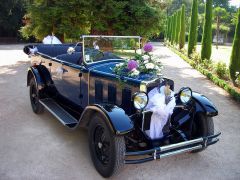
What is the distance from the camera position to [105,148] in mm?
3861

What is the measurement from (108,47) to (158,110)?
1.82 meters

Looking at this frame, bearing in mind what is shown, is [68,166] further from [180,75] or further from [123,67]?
[180,75]

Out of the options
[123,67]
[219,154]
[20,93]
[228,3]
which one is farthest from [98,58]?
[228,3]

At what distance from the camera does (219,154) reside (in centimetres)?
461

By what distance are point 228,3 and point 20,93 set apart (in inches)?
3071

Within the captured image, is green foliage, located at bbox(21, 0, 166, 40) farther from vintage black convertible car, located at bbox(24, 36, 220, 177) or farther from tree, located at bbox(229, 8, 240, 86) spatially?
vintage black convertible car, located at bbox(24, 36, 220, 177)

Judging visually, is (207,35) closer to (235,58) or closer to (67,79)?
(235,58)

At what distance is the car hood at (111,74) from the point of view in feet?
13.4

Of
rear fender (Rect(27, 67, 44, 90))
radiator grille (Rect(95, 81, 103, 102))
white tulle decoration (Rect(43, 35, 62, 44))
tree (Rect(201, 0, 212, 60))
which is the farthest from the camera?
tree (Rect(201, 0, 212, 60))

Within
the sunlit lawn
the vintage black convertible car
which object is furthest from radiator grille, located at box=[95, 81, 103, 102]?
the sunlit lawn

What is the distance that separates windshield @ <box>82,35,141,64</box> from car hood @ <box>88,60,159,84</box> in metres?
0.17

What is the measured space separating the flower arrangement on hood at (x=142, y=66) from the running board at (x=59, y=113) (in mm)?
1159

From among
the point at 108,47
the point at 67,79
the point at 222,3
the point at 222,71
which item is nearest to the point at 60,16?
the point at 222,71

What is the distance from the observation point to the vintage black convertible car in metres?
3.59
